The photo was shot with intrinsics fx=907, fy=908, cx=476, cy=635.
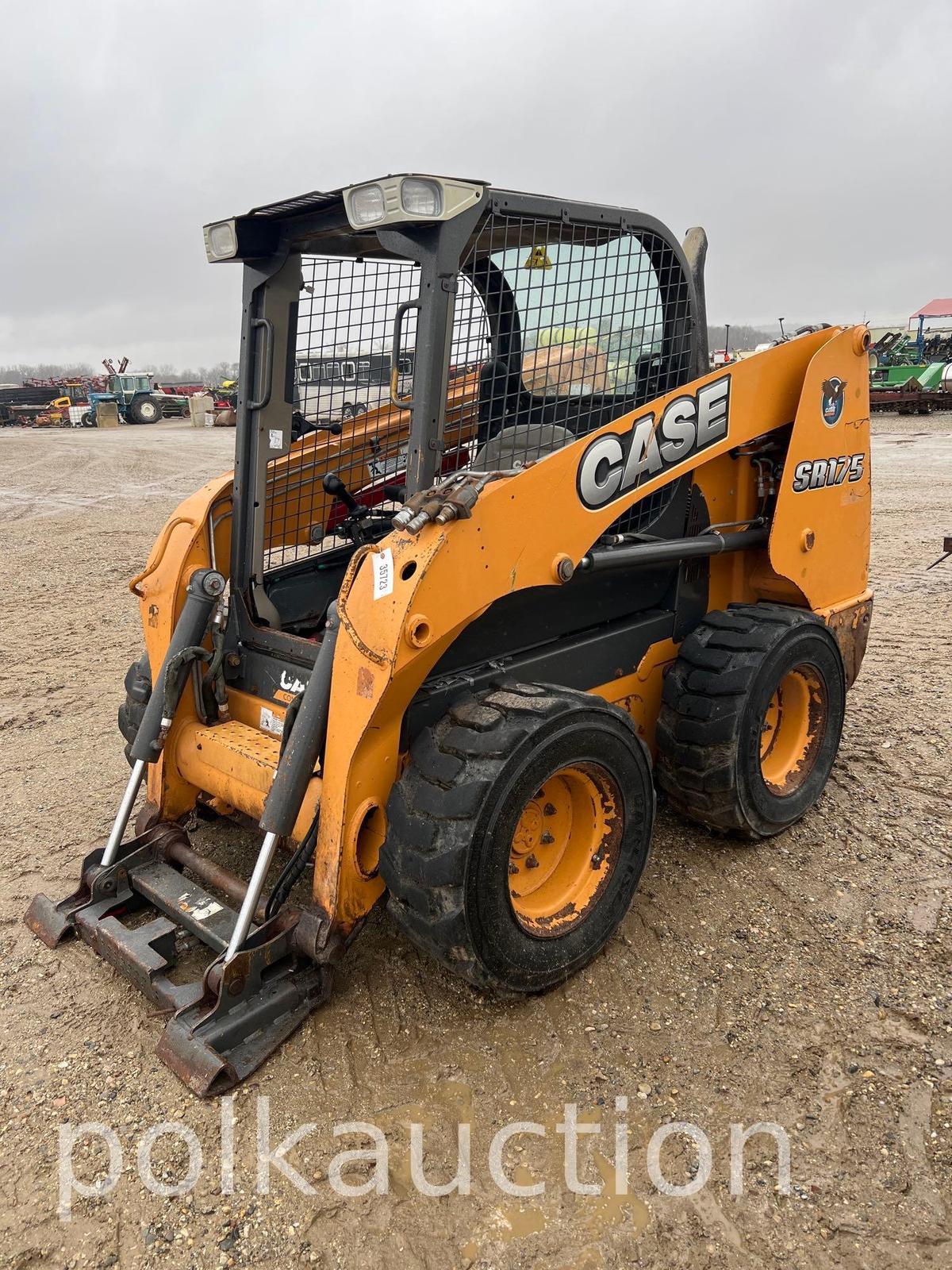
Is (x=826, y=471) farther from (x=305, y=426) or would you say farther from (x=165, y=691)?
(x=165, y=691)

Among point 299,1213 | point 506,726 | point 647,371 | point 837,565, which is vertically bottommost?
point 299,1213

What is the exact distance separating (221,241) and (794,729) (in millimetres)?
2847

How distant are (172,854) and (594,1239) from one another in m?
1.77

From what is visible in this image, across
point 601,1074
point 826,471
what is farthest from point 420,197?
point 601,1074

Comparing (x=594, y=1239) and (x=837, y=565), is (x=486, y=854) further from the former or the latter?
(x=837, y=565)

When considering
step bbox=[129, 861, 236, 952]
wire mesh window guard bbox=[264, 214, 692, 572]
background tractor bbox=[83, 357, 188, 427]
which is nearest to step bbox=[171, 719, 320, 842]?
step bbox=[129, 861, 236, 952]

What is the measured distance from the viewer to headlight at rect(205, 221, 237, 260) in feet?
9.80

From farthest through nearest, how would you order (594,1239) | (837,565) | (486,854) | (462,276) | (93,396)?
(93,396), (837,565), (462,276), (486,854), (594,1239)

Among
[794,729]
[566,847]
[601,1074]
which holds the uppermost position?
[794,729]

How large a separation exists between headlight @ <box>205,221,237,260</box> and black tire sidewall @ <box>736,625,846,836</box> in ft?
7.64

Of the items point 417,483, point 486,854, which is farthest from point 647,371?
point 486,854

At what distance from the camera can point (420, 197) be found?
2.42m

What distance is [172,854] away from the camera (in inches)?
120

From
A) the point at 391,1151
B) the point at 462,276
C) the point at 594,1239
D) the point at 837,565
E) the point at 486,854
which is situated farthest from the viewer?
the point at 837,565
